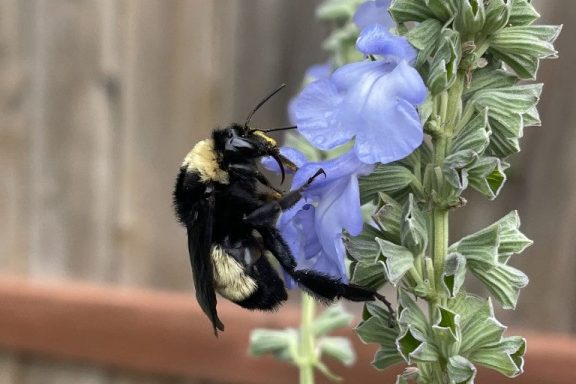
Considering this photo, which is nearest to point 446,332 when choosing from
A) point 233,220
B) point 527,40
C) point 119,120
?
point 527,40

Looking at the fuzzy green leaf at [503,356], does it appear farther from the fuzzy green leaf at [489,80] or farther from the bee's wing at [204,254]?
the bee's wing at [204,254]

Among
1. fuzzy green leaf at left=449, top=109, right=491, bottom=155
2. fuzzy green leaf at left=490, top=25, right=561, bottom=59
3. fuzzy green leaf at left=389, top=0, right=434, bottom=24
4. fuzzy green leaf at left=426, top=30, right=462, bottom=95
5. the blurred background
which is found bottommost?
fuzzy green leaf at left=449, top=109, right=491, bottom=155

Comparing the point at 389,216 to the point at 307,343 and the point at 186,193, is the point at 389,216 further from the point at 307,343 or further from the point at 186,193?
the point at 307,343

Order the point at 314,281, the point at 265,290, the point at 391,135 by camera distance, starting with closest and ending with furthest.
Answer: the point at 391,135 < the point at 314,281 < the point at 265,290

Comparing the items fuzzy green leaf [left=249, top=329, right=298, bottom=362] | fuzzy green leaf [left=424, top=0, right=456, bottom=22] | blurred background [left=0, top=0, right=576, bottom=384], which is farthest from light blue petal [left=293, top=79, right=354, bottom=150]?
blurred background [left=0, top=0, right=576, bottom=384]

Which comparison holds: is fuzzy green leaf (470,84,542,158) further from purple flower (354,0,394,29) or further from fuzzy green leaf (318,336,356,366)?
fuzzy green leaf (318,336,356,366)

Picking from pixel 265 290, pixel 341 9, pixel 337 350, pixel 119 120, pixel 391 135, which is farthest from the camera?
pixel 119 120
